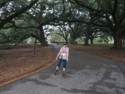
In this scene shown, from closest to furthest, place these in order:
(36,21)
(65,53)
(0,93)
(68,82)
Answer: (0,93) < (68,82) < (65,53) < (36,21)

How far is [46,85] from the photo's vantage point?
9.30 metres

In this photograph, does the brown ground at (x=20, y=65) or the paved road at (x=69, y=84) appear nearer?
the paved road at (x=69, y=84)

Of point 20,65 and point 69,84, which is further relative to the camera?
point 20,65

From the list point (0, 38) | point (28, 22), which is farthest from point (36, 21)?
point (0, 38)

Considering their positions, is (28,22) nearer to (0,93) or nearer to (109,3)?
(109,3)

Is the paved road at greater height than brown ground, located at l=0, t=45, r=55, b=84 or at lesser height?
lesser

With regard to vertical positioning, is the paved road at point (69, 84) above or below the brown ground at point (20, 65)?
below

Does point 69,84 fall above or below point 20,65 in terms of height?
below

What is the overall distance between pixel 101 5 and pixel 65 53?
15728 mm

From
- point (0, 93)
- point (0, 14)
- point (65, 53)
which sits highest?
point (0, 14)

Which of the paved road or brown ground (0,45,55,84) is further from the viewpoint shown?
brown ground (0,45,55,84)

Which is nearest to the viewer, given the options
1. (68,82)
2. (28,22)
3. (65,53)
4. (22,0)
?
(68,82)

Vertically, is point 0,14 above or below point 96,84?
above

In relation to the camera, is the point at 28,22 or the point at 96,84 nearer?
the point at 96,84
